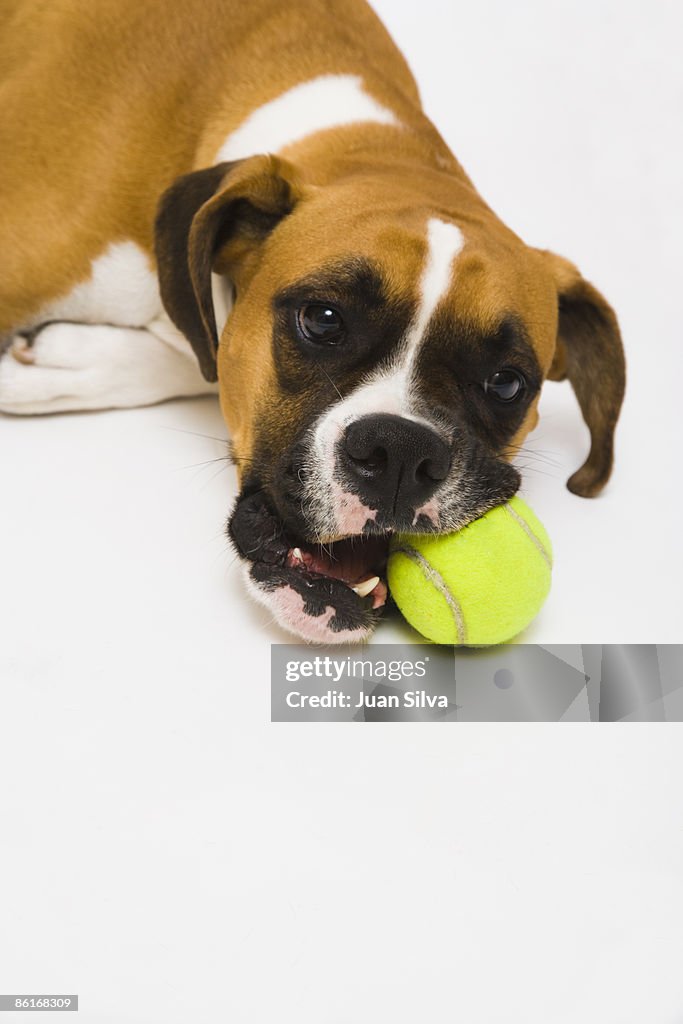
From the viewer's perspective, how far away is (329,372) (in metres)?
2.47

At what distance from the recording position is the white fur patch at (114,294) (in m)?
3.07

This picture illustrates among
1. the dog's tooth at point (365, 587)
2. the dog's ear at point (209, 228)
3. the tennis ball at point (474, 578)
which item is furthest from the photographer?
the dog's ear at point (209, 228)

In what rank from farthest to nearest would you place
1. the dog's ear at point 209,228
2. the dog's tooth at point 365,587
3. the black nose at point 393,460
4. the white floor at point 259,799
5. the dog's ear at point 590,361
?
the dog's ear at point 590,361 < the dog's ear at point 209,228 < the dog's tooth at point 365,587 < the black nose at point 393,460 < the white floor at point 259,799

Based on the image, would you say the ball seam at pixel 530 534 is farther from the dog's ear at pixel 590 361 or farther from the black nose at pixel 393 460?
the dog's ear at pixel 590 361

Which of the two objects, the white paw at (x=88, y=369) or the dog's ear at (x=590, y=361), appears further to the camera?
the white paw at (x=88, y=369)

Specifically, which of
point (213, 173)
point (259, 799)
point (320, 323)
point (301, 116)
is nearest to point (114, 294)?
point (213, 173)

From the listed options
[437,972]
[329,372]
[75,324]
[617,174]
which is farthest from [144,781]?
[617,174]

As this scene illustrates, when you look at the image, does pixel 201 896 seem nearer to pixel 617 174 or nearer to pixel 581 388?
pixel 581 388

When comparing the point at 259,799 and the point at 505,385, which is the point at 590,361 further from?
the point at 259,799

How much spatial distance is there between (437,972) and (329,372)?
116 cm

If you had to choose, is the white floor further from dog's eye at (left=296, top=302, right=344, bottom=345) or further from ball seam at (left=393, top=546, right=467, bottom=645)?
dog's eye at (left=296, top=302, right=344, bottom=345)

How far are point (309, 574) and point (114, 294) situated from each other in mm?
1062

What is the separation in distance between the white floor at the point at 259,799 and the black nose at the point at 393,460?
1.30ft

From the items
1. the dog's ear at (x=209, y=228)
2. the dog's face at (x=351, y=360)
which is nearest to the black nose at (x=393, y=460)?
the dog's face at (x=351, y=360)
